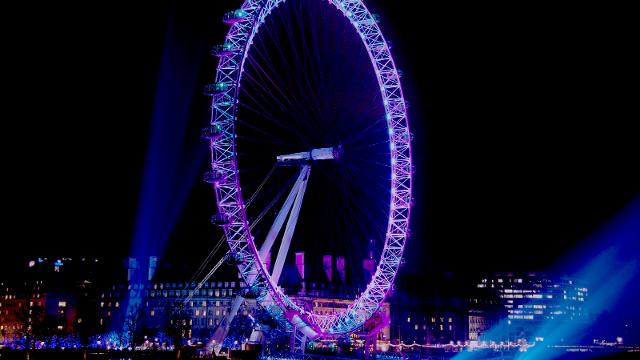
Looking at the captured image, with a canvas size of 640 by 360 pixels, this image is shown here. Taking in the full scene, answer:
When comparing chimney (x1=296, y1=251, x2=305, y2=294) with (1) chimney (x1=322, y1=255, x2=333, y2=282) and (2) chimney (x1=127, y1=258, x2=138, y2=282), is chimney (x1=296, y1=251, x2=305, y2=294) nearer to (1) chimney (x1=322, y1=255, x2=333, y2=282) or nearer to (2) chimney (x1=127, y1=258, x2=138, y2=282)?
(1) chimney (x1=322, y1=255, x2=333, y2=282)

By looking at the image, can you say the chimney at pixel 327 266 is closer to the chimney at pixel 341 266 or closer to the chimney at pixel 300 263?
the chimney at pixel 341 266

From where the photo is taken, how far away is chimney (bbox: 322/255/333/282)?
109 m

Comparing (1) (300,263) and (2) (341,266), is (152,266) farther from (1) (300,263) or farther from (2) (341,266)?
(2) (341,266)

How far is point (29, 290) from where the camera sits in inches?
4550

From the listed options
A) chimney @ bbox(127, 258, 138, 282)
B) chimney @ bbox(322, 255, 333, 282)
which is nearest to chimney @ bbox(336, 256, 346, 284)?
chimney @ bbox(322, 255, 333, 282)

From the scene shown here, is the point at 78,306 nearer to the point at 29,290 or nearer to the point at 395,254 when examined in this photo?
the point at 29,290

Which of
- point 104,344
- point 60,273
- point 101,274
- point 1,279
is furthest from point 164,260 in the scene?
point 104,344

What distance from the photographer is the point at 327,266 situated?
111m

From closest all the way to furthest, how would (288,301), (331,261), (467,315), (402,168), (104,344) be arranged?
(288,301), (402,168), (104,344), (331,261), (467,315)

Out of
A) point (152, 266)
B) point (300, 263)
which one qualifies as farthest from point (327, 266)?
point (152, 266)

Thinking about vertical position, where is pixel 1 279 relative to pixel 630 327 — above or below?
above

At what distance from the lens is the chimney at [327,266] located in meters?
109

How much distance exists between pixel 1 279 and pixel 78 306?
60.5 ft

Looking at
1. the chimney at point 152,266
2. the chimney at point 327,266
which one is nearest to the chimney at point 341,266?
the chimney at point 327,266
